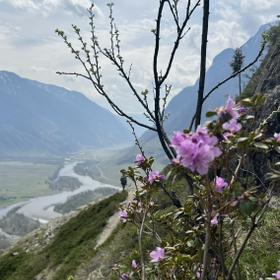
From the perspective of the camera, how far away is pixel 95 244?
76.0 ft

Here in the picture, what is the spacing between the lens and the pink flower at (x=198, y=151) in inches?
89.9

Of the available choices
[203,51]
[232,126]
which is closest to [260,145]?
[232,126]

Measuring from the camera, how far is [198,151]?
2287 millimetres

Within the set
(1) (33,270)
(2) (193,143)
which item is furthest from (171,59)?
(1) (33,270)

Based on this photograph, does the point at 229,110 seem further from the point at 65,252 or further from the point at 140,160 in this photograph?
the point at 65,252

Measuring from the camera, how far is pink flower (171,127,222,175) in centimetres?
228

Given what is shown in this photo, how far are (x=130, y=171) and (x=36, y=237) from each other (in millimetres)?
33568

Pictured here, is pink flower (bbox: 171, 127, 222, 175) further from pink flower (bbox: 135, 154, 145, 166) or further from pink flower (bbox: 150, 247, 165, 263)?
pink flower (bbox: 135, 154, 145, 166)

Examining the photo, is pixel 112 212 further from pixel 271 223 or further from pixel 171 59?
pixel 171 59

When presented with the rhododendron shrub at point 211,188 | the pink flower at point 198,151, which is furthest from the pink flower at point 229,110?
the pink flower at point 198,151

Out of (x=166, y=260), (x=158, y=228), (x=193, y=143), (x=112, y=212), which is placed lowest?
(x=112, y=212)

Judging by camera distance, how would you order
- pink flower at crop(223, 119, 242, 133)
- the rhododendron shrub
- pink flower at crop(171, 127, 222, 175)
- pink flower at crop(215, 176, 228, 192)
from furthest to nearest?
pink flower at crop(215, 176, 228, 192) < pink flower at crop(223, 119, 242, 133) < the rhododendron shrub < pink flower at crop(171, 127, 222, 175)

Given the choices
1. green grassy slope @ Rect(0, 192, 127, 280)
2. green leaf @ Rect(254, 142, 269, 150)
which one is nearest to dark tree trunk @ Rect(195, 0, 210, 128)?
green leaf @ Rect(254, 142, 269, 150)

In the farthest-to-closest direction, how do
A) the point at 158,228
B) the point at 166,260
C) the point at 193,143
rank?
the point at 158,228, the point at 166,260, the point at 193,143
